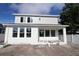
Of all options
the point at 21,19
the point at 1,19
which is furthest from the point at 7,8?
the point at 21,19

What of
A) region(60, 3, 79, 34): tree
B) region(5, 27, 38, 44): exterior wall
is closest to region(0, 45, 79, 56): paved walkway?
region(5, 27, 38, 44): exterior wall

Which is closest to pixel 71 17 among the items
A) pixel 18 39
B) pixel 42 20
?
pixel 42 20

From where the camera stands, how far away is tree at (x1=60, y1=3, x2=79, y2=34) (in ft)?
82.3

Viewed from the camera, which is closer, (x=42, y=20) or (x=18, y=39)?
(x=18, y=39)

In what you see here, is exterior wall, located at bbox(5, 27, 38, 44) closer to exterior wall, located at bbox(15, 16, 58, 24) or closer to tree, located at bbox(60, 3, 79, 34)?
exterior wall, located at bbox(15, 16, 58, 24)

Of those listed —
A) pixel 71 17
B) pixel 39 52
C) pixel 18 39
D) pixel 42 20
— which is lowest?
pixel 39 52

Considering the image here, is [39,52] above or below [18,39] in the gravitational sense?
below

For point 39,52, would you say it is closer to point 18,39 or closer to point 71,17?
point 18,39

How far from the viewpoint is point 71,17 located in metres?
26.0

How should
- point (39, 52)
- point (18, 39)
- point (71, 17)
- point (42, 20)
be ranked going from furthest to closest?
point (71, 17) < point (42, 20) < point (18, 39) < point (39, 52)

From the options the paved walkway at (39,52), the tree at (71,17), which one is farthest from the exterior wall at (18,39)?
the tree at (71,17)

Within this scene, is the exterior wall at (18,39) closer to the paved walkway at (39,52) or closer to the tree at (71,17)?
the paved walkway at (39,52)

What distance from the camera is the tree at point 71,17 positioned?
82.3 ft

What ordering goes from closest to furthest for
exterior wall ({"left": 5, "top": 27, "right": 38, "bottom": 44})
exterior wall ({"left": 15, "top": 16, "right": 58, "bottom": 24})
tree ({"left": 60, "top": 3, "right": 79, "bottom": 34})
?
exterior wall ({"left": 5, "top": 27, "right": 38, "bottom": 44})
exterior wall ({"left": 15, "top": 16, "right": 58, "bottom": 24})
tree ({"left": 60, "top": 3, "right": 79, "bottom": 34})
